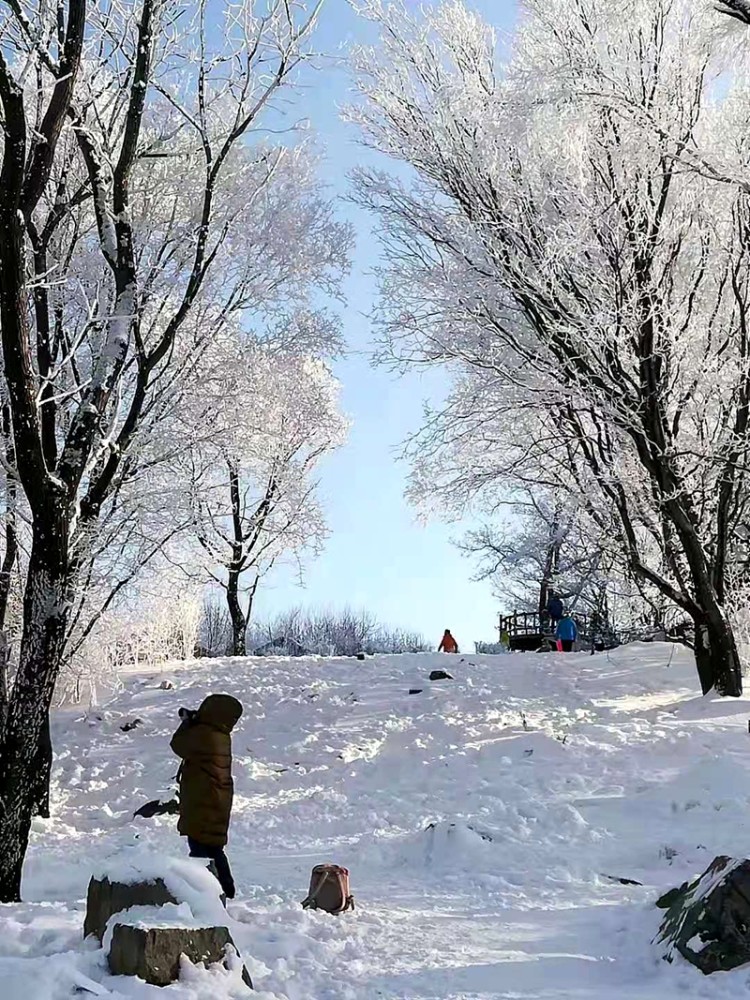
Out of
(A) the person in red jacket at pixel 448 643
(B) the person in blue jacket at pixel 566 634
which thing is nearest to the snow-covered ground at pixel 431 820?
(B) the person in blue jacket at pixel 566 634

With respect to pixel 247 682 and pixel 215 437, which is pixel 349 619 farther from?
pixel 215 437

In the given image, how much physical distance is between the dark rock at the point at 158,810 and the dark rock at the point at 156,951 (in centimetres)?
633

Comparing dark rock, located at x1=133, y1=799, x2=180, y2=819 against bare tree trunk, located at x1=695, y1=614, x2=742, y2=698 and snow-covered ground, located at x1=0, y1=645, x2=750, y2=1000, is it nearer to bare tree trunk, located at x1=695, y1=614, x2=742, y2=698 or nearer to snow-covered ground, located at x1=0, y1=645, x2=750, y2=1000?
snow-covered ground, located at x1=0, y1=645, x2=750, y2=1000

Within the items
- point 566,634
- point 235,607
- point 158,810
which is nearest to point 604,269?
point 158,810

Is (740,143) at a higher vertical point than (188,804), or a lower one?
higher

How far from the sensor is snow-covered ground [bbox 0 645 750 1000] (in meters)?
4.64

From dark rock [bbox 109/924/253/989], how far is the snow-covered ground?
91 millimetres

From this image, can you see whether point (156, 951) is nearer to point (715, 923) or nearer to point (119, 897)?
point (119, 897)

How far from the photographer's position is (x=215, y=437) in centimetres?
1252

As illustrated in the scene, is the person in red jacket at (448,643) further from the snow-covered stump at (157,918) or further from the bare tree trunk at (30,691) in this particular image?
the snow-covered stump at (157,918)

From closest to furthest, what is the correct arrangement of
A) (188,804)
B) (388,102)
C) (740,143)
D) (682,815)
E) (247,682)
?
1. (188,804)
2. (682,815)
3. (740,143)
4. (388,102)
5. (247,682)

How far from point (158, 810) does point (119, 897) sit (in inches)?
242

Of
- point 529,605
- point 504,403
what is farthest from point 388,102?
point 529,605

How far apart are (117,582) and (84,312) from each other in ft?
12.6
